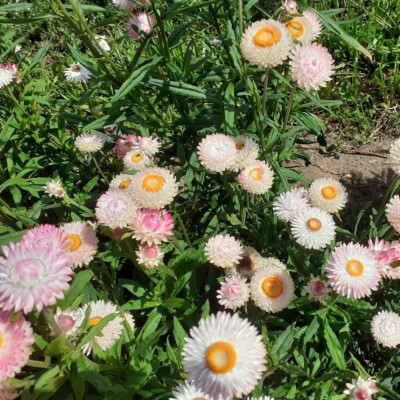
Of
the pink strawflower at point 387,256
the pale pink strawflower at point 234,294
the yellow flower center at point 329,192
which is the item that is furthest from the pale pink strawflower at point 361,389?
the yellow flower center at point 329,192

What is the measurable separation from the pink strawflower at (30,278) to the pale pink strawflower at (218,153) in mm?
1040

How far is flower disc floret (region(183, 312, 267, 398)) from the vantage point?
1388mm

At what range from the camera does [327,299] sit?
2232mm

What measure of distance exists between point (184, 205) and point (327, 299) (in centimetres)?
133

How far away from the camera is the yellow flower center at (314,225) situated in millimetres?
2264

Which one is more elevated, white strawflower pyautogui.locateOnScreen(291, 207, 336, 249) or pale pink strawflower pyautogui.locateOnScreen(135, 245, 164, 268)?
white strawflower pyautogui.locateOnScreen(291, 207, 336, 249)

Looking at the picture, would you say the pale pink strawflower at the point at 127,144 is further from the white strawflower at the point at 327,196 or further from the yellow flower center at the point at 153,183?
the white strawflower at the point at 327,196

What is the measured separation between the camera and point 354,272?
78.9 inches

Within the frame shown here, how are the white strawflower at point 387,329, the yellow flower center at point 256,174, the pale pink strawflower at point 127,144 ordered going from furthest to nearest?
the pale pink strawflower at point 127,144 → the yellow flower center at point 256,174 → the white strawflower at point 387,329

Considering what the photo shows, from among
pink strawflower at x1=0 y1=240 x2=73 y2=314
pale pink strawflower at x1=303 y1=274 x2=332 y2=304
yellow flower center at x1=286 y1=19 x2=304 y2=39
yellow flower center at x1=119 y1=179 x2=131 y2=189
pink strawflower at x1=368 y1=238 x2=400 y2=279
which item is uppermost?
yellow flower center at x1=286 y1=19 x2=304 y2=39

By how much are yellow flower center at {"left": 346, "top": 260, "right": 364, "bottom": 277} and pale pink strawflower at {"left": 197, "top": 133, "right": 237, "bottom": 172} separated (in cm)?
71

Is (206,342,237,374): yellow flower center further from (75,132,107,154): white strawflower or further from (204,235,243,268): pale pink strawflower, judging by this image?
(75,132,107,154): white strawflower

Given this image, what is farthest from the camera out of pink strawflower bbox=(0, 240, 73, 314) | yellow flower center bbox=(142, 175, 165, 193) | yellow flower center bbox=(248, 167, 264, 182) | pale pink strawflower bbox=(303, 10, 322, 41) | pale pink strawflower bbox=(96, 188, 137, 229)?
pale pink strawflower bbox=(303, 10, 322, 41)

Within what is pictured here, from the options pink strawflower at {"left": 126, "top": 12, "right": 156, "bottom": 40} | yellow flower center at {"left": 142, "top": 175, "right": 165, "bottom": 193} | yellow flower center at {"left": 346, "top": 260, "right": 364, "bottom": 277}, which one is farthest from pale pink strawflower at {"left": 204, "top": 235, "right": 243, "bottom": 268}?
pink strawflower at {"left": 126, "top": 12, "right": 156, "bottom": 40}
